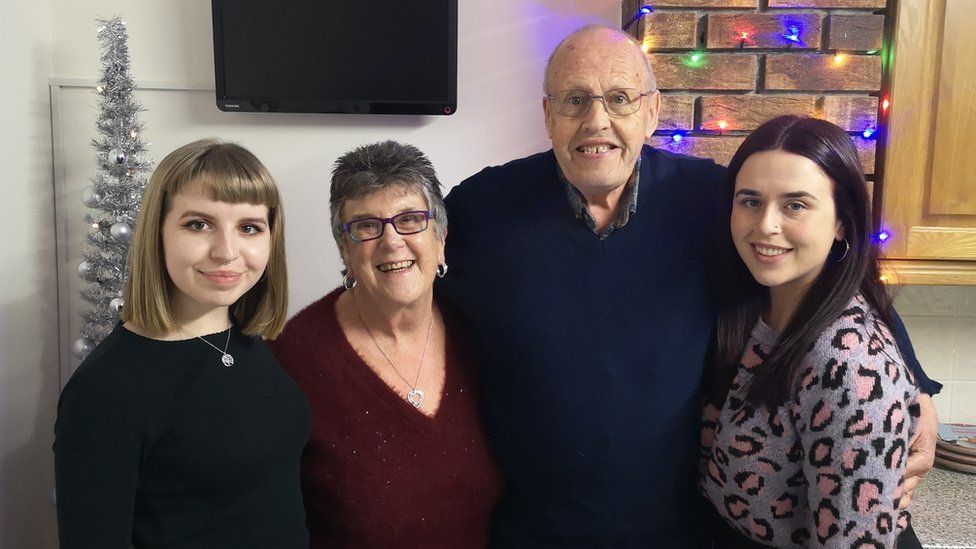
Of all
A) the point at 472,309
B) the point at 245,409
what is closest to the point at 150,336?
the point at 245,409

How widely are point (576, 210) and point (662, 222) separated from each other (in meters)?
0.19

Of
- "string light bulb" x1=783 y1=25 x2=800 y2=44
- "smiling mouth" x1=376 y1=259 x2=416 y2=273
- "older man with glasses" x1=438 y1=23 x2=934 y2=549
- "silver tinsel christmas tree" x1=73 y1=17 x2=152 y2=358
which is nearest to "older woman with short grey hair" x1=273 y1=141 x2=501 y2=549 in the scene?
"smiling mouth" x1=376 y1=259 x2=416 y2=273

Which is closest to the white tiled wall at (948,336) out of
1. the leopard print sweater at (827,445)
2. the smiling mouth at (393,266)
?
the leopard print sweater at (827,445)

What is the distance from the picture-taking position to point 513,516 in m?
1.54

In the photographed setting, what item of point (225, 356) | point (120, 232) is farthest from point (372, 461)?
point (120, 232)

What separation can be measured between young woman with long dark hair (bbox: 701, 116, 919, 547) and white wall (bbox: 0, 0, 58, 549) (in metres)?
2.12

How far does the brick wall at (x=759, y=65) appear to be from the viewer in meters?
1.99

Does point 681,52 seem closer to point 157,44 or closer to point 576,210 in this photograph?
point 576,210

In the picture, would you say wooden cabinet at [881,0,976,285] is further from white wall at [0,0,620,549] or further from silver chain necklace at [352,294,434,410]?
silver chain necklace at [352,294,434,410]

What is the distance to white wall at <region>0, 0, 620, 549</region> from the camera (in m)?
2.19

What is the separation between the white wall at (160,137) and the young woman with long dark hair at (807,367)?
1218 millimetres

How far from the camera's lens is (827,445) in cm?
116

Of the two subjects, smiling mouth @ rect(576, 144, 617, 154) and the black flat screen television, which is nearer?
smiling mouth @ rect(576, 144, 617, 154)

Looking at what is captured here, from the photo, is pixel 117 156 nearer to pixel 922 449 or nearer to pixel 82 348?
pixel 82 348
